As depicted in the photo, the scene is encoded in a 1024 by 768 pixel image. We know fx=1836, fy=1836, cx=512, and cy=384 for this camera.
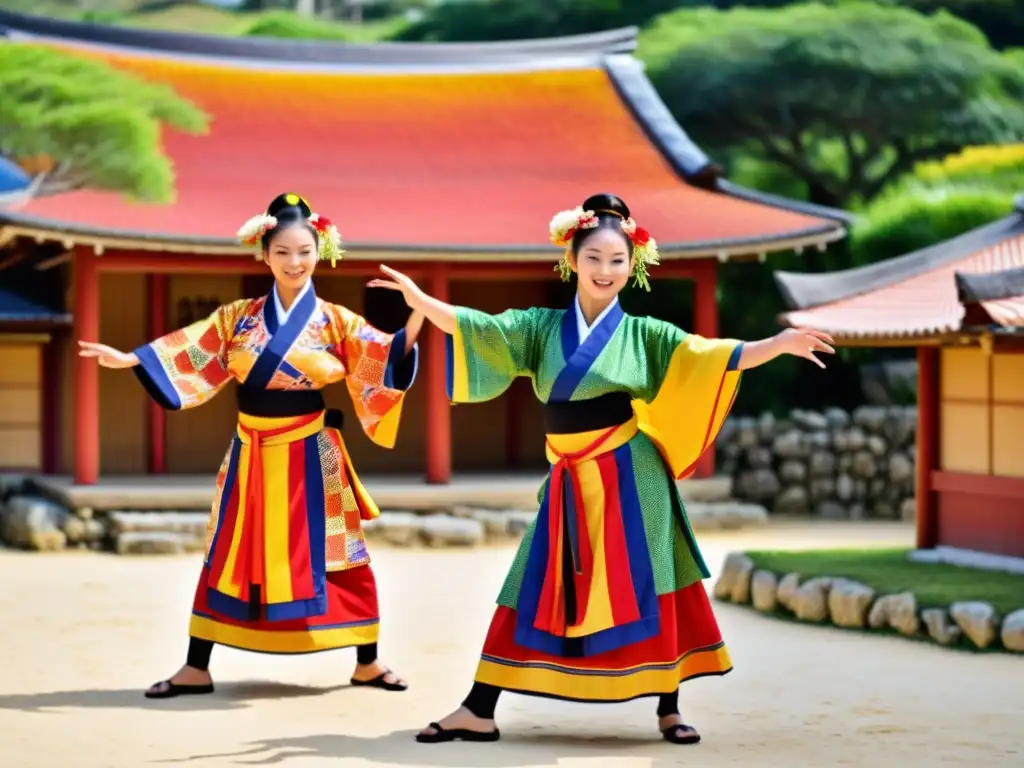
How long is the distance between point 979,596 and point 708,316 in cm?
639

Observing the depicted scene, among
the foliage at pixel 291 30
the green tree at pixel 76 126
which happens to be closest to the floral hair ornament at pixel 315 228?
the green tree at pixel 76 126

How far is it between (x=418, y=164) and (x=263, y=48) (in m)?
3.00

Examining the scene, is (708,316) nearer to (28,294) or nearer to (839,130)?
(28,294)

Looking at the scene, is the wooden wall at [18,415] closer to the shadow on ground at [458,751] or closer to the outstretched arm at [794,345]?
the shadow on ground at [458,751]

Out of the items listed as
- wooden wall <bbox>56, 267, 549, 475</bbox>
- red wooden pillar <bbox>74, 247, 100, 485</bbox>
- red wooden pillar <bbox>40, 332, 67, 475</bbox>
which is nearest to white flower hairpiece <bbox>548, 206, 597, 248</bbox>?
red wooden pillar <bbox>74, 247, 100, 485</bbox>

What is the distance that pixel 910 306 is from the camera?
11.8m

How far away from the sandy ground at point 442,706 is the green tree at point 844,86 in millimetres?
18747

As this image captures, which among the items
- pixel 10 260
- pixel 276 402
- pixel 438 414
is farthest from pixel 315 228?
pixel 10 260

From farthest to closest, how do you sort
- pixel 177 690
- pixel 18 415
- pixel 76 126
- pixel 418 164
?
1. pixel 418 164
2. pixel 18 415
3. pixel 76 126
4. pixel 177 690

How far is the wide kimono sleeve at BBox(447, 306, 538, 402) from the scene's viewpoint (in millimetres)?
6645

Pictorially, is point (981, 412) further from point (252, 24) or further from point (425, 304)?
point (252, 24)

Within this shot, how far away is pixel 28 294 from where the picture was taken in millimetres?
16766

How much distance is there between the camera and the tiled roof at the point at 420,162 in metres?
15.0

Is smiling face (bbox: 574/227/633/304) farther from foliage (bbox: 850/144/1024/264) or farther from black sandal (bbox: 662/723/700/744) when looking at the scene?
foliage (bbox: 850/144/1024/264)
